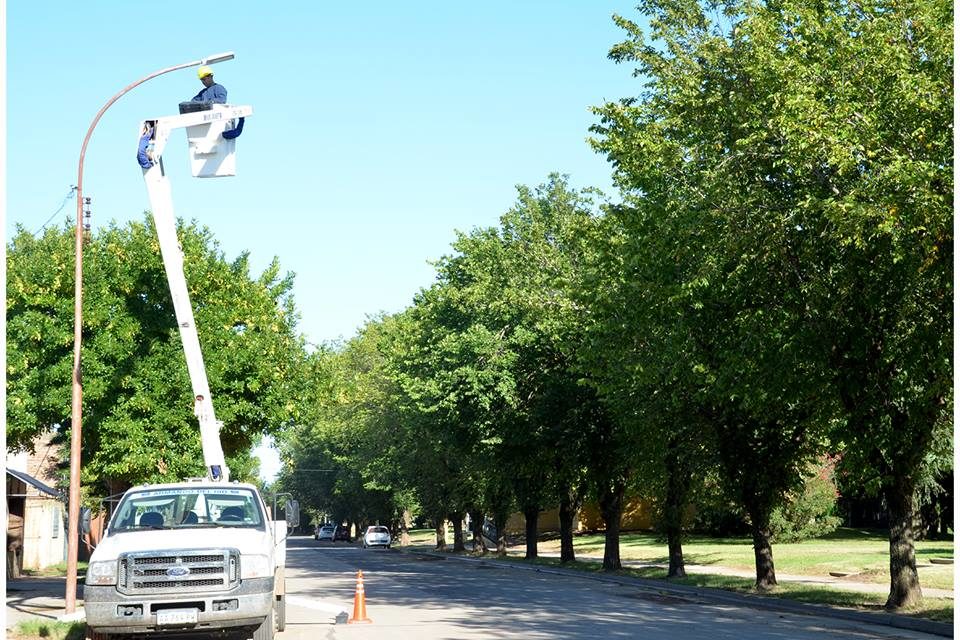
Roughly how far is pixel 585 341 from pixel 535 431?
33.9 ft

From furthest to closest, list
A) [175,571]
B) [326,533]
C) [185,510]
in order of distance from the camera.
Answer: [326,533] → [185,510] → [175,571]

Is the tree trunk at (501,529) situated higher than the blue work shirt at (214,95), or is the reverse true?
the blue work shirt at (214,95)

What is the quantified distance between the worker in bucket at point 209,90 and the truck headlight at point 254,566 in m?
8.01

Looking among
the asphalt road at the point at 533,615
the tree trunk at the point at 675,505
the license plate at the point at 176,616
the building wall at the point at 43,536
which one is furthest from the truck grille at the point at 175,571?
the building wall at the point at 43,536

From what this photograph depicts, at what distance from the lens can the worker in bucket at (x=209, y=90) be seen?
20078mm

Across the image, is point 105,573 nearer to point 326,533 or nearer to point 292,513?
point 292,513

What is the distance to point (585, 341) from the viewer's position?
107 ft

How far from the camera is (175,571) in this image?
1496 centimetres

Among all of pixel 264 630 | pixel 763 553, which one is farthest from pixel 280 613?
pixel 763 553

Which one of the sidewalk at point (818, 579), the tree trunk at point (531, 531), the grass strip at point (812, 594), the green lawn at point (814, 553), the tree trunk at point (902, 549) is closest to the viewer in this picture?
the grass strip at point (812, 594)

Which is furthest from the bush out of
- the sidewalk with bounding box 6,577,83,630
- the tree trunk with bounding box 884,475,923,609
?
the sidewalk with bounding box 6,577,83,630

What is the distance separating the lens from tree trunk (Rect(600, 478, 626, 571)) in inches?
1673

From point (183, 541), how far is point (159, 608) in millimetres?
858

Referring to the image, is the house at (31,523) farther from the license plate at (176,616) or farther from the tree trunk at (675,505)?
the license plate at (176,616)
